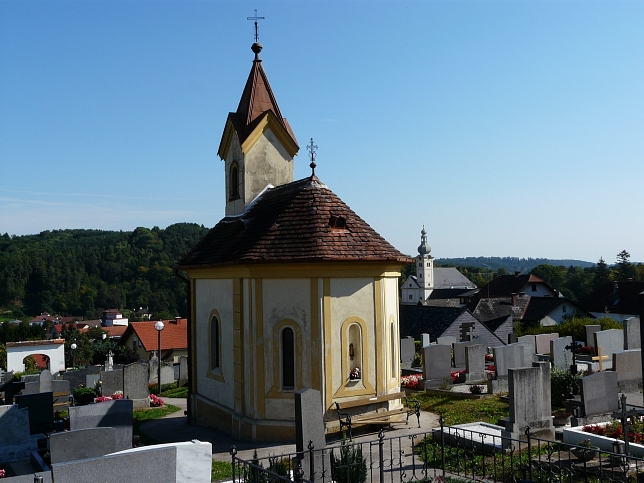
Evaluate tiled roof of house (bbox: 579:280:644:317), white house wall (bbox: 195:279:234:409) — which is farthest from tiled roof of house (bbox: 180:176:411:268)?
tiled roof of house (bbox: 579:280:644:317)

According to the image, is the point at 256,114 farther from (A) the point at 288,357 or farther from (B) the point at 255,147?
(A) the point at 288,357

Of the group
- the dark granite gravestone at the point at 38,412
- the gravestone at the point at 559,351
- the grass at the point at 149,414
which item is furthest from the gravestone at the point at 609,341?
the dark granite gravestone at the point at 38,412

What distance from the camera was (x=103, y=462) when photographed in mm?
8133

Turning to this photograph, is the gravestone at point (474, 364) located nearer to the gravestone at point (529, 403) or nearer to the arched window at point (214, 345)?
the gravestone at point (529, 403)

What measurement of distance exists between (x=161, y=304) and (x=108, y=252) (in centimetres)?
3691

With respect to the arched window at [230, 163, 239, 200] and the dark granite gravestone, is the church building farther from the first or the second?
the dark granite gravestone

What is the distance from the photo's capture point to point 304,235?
1544 cm

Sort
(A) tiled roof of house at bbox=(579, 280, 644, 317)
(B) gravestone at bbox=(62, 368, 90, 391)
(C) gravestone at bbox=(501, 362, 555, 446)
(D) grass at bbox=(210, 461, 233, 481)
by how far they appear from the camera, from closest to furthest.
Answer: (D) grass at bbox=(210, 461, 233, 481) → (C) gravestone at bbox=(501, 362, 555, 446) → (B) gravestone at bbox=(62, 368, 90, 391) → (A) tiled roof of house at bbox=(579, 280, 644, 317)

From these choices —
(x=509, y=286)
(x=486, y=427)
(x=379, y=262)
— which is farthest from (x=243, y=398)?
(x=509, y=286)

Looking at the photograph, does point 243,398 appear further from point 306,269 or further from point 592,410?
point 592,410

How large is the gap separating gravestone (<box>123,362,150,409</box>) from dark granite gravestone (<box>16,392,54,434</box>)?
15.2 feet

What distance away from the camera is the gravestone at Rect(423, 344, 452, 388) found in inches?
827

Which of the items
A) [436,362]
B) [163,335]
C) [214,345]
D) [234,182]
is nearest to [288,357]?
[214,345]

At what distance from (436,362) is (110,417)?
11.9 m
